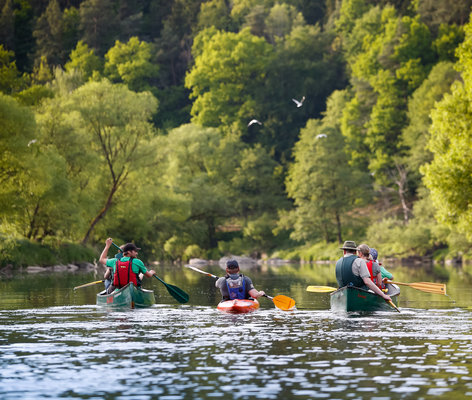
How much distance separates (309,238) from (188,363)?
6324cm

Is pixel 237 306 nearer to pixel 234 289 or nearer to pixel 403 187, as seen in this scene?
pixel 234 289

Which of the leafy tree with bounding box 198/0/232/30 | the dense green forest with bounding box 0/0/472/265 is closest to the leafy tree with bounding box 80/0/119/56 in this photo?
the dense green forest with bounding box 0/0/472/265

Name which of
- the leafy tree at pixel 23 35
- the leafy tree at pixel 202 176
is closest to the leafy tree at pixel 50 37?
the leafy tree at pixel 23 35

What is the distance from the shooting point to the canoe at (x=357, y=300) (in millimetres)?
21234

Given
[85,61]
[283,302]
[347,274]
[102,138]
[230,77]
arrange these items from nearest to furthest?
[347,274]
[283,302]
[102,138]
[230,77]
[85,61]

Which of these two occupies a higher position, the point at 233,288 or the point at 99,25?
the point at 99,25

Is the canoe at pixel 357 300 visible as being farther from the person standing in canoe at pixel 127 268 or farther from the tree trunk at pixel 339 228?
Result: the tree trunk at pixel 339 228

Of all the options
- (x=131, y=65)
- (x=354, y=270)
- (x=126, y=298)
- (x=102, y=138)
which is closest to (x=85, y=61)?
(x=131, y=65)

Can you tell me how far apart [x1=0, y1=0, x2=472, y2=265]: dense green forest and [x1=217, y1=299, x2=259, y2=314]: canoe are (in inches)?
762

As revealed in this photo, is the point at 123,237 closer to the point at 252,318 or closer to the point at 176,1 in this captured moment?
the point at 252,318

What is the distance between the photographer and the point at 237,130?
318ft

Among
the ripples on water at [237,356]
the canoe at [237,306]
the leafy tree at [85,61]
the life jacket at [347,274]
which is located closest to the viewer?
the ripples on water at [237,356]

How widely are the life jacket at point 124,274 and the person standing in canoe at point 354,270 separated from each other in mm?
5898

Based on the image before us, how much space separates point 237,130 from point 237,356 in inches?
3273
